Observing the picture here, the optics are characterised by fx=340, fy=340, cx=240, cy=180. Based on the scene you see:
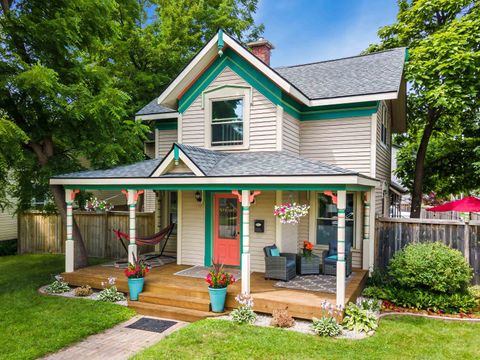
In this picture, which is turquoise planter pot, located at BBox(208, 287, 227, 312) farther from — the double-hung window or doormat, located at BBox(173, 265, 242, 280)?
the double-hung window

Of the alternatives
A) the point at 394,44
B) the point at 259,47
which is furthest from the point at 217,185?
the point at 394,44

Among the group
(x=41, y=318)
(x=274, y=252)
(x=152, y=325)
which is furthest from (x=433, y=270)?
(x=41, y=318)

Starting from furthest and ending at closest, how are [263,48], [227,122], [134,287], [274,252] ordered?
[263,48], [227,122], [274,252], [134,287]

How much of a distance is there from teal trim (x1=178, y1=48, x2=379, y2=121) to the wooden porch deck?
4669 millimetres

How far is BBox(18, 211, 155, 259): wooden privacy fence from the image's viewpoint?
13.3 metres

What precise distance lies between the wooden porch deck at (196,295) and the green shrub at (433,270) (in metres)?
1.13

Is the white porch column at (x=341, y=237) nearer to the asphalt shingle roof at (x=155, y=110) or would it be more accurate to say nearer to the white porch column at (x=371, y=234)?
the white porch column at (x=371, y=234)

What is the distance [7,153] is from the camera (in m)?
8.70

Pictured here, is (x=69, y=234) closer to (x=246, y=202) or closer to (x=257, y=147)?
(x=246, y=202)

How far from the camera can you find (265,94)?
9.64m

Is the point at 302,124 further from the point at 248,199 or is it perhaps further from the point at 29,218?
the point at 29,218

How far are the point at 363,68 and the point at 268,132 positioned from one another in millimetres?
4415

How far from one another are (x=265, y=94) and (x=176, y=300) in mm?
5926

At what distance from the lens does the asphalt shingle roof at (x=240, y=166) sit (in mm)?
7521
